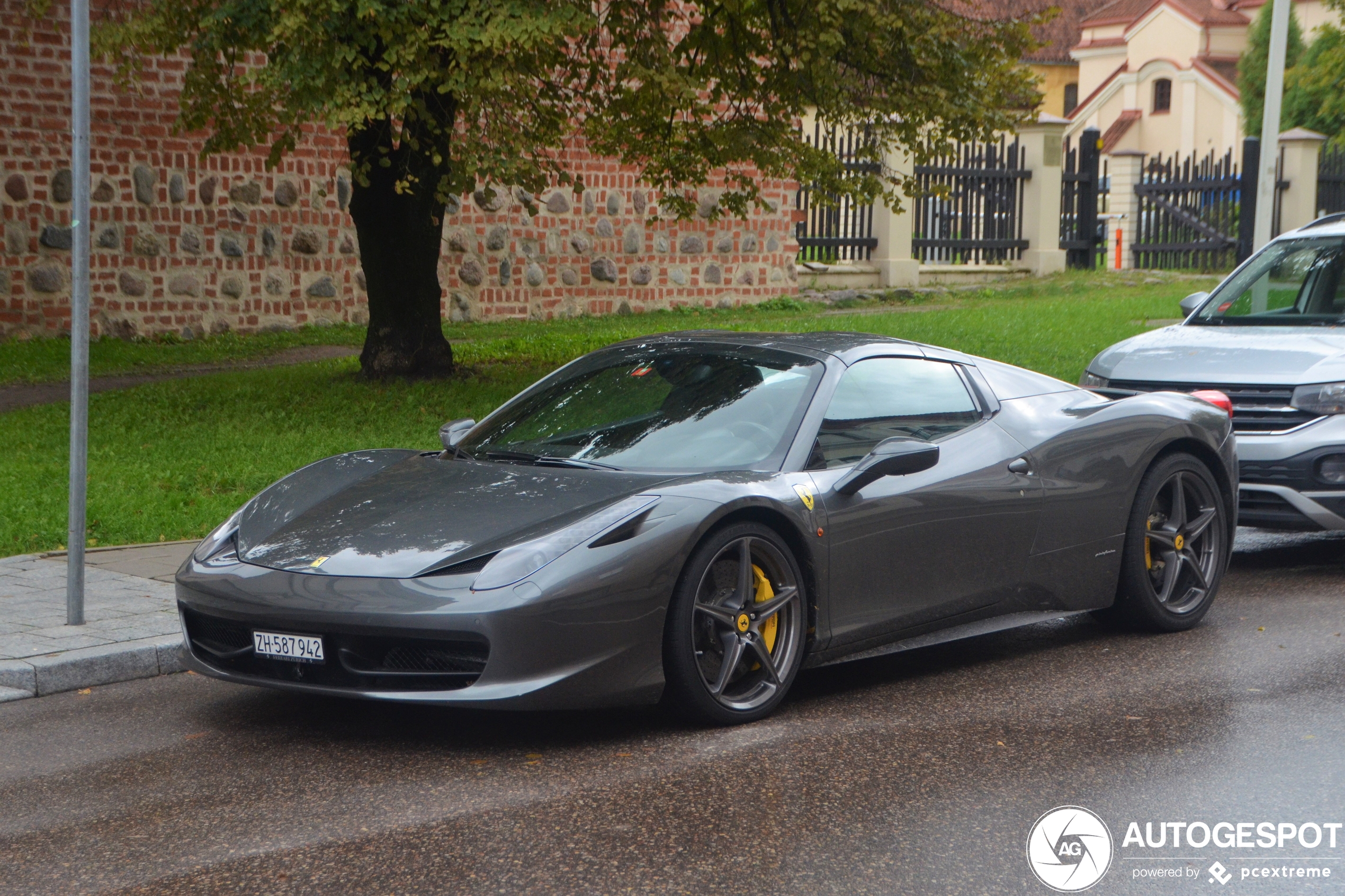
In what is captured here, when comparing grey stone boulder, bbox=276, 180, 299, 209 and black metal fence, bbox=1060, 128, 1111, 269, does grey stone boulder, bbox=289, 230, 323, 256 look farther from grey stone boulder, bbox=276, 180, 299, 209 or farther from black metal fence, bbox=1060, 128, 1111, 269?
black metal fence, bbox=1060, 128, 1111, 269

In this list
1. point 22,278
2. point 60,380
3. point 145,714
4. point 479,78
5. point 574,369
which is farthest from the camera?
point 22,278

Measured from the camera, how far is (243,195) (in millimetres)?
18438

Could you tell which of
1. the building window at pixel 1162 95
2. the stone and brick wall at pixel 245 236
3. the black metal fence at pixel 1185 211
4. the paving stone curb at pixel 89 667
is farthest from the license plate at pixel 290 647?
the building window at pixel 1162 95

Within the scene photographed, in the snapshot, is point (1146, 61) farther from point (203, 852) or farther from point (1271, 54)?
point (203, 852)

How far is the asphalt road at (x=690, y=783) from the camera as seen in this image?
13.2 feet

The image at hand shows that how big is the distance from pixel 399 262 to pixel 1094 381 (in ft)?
22.7

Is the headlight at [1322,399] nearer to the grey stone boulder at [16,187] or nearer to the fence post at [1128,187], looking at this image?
the grey stone boulder at [16,187]

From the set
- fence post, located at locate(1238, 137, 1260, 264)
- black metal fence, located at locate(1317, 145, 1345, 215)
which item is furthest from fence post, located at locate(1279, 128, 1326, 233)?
fence post, located at locate(1238, 137, 1260, 264)

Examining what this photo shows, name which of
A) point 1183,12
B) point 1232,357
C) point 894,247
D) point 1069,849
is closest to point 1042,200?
point 894,247

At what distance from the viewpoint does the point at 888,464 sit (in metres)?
5.62

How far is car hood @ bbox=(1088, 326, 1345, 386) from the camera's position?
8.38 metres

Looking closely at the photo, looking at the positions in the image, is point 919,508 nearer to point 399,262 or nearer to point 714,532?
point 714,532

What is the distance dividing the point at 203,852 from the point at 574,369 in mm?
2940

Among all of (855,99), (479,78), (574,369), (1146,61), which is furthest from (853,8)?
(1146,61)
